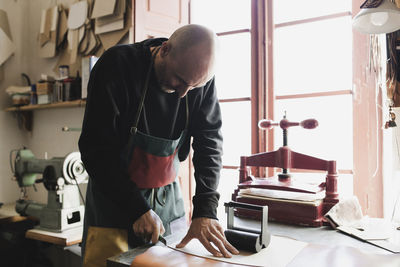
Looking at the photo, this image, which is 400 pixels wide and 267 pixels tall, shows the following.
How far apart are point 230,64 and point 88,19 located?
1216 mm

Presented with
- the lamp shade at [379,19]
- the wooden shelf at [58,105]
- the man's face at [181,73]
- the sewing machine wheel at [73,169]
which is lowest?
the sewing machine wheel at [73,169]

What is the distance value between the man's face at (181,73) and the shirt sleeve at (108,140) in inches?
5.8

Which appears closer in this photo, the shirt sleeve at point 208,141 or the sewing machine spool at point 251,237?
the sewing machine spool at point 251,237

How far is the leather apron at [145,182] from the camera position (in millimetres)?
1268

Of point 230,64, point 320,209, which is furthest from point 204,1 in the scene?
point 320,209

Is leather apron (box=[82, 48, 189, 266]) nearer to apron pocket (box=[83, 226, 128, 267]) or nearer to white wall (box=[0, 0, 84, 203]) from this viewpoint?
apron pocket (box=[83, 226, 128, 267])

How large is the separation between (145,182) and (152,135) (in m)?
0.18

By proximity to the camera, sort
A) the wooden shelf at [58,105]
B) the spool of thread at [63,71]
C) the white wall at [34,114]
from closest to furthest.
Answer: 1. the wooden shelf at [58,105]
2. the spool of thread at [63,71]
3. the white wall at [34,114]

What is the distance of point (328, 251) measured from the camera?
102 cm

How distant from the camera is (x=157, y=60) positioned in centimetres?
124

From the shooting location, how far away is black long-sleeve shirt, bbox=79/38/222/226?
1.12 m

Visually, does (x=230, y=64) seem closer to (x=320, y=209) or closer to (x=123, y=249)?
(x=320, y=209)

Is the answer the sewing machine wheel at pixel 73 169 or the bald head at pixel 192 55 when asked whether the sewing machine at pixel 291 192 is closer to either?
the bald head at pixel 192 55

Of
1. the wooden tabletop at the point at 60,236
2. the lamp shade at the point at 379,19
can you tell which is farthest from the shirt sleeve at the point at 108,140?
the wooden tabletop at the point at 60,236
